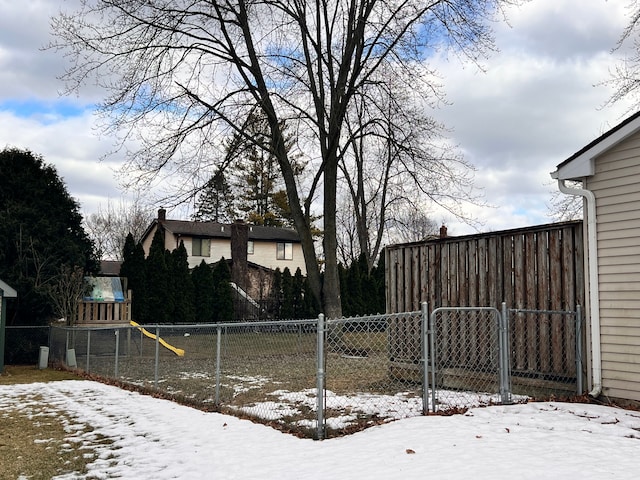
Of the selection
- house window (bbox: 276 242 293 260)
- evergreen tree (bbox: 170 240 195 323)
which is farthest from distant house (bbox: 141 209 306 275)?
evergreen tree (bbox: 170 240 195 323)

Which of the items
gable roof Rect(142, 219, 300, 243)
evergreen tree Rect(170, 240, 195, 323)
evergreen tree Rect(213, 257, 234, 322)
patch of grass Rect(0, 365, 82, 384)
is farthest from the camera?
gable roof Rect(142, 219, 300, 243)

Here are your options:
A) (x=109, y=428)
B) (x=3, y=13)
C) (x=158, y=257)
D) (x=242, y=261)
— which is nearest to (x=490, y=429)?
(x=109, y=428)

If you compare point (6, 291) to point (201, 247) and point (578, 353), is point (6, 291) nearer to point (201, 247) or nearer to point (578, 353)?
point (578, 353)

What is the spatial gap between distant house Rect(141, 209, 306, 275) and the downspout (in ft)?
95.9

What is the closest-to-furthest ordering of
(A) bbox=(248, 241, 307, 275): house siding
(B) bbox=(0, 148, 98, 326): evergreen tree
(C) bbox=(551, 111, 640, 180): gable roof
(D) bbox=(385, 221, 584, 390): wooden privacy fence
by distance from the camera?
(C) bbox=(551, 111, 640, 180): gable roof, (D) bbox=(385, 221, 584, 390): wooden privacy fence, (B) bbox=(0, 148, 98, 326): evergreen tree, (A) bbox=(248, 241, 307, 275): house siding

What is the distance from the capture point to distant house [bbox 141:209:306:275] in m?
37.3

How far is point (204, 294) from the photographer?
2791 cm

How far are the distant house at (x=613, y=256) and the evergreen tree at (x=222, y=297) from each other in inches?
861

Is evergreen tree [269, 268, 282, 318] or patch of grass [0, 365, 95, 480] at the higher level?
evergreen tree [269, 268, 282, 318]

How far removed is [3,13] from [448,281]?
27.8ft

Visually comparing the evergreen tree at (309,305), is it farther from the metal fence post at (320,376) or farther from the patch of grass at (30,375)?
the metal fence post at (320,376)

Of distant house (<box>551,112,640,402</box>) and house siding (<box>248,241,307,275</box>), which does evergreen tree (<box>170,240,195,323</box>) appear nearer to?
house siding (<box>248,241,307,275</box>)

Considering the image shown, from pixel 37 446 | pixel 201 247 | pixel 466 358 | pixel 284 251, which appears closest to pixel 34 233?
pixel 37 446

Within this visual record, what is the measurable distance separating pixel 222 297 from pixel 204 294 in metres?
0.95
